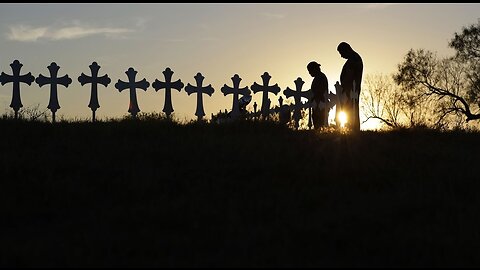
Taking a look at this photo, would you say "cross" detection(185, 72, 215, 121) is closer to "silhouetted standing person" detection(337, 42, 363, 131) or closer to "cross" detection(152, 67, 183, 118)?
"cross" detection(152, 67, 183, 118)

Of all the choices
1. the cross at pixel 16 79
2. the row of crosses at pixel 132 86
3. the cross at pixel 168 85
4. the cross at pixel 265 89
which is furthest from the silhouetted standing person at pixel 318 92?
the cross at pixel 16 79

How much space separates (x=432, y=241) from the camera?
38.6 feet

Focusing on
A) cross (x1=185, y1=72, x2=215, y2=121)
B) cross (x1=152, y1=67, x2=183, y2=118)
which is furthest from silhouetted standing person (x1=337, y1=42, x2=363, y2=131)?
cross (x1=152, y1=67, x2=183, y2=118)

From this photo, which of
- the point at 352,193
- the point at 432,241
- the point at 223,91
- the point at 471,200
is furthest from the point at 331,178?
the point at 223,91

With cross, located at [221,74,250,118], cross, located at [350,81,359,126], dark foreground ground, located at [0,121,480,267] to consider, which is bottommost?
dark foreground ground, located at [0,121,480,267]

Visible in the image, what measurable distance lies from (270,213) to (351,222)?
Answer: 1211 mm

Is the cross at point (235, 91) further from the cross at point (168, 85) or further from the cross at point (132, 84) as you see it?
the cross at point (132, 84)

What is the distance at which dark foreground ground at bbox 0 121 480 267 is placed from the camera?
36.4ft

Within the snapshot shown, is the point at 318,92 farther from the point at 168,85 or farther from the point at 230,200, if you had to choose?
the point at 230,200

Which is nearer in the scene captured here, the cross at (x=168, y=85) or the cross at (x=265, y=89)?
the cross at (x=168, y=85)

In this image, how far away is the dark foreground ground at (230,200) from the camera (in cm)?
1110

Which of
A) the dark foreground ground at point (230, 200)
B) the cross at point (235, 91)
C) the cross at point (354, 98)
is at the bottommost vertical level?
the dark foreground ground at point (230, 200)

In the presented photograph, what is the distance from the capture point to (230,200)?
517 inches

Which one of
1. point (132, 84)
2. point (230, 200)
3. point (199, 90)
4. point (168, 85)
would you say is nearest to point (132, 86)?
point (132, 84)
